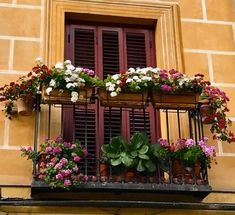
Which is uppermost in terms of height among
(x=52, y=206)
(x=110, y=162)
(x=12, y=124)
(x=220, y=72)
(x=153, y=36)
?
(x=153, y=36)

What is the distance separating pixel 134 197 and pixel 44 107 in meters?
1.52

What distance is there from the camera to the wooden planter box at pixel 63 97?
7.25 meters

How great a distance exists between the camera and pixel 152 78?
743cm

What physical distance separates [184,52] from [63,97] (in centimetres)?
194

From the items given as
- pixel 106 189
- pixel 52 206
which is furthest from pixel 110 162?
pixel 52 206

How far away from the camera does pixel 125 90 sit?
7340 mm

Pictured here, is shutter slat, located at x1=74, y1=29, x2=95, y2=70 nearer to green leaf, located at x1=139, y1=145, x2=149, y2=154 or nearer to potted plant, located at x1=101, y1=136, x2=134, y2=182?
potted plant, located at x1=101, y1=136, x2=134, y2=182

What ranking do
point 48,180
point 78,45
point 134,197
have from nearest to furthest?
1. point 48,180
2. point 134,197
3. point 78,45

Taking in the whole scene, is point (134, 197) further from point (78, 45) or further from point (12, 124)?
point (78, 45)

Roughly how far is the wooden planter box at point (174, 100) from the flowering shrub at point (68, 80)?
29.8 inches

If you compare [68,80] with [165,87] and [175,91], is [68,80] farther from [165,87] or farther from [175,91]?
[175,91]

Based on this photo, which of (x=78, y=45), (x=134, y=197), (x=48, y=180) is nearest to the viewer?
(x=48, y=180)

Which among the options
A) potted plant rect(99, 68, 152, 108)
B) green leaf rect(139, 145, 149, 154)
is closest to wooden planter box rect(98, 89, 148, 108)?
potted plant rect(99, 68, 152, 108)

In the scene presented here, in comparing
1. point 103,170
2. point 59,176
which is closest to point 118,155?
point 103,170
